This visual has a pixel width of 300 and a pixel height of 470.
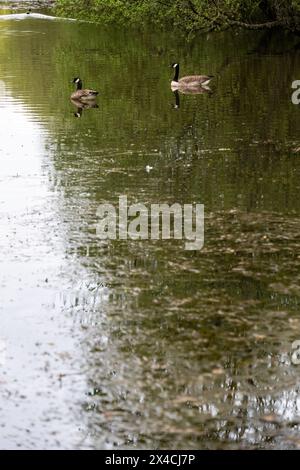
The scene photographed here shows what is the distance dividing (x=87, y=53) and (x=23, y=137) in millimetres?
16250

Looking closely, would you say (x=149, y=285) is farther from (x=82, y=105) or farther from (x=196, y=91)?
(x=196, y=91)

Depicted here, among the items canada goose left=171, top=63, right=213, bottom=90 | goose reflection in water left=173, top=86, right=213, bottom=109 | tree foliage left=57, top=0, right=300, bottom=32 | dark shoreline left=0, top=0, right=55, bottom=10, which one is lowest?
dark shoreline left=0, top=0, right=55, bottom=10

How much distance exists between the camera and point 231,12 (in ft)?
119

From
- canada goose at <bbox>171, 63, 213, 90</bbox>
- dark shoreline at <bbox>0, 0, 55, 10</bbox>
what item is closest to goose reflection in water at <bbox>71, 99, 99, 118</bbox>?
canada goose at <bbox>171, 63, 213, 90</bbox>

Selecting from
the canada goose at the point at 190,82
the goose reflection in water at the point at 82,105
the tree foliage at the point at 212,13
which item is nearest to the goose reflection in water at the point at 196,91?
the canada goose at the point at 190,82

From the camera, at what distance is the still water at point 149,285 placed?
676 cm

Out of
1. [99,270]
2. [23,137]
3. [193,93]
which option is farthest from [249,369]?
[193,93]

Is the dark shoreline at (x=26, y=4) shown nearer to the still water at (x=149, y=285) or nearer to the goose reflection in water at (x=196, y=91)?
the goose reflection in water at (x=196, y=91)

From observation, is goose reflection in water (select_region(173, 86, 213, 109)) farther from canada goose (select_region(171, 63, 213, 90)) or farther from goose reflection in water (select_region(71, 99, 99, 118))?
goose reflection in water (select_region(71, 99, 99, 118))

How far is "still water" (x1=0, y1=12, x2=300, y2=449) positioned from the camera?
6762 mm

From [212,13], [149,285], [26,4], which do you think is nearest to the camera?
[149,285]

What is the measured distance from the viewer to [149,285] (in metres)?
9.44

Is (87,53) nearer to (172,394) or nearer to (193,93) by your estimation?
(193,93)

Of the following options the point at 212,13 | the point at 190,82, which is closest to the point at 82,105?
the point at 190,82
